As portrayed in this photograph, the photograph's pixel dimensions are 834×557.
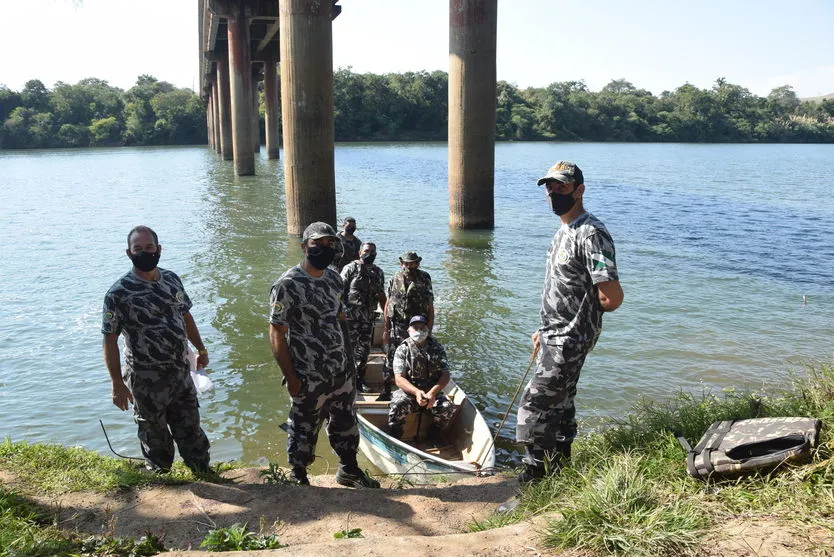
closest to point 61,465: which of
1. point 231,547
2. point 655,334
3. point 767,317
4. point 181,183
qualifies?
point 231,547

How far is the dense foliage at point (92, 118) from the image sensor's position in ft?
321

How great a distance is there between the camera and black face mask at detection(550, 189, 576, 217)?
4.44 meters

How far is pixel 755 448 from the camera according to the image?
4.02 m

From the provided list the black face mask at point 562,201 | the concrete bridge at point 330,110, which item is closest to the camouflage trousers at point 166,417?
the black face mask at point 562,201

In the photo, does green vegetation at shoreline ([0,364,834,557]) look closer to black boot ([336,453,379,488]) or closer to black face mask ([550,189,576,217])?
black boot ([336,453,379,488])

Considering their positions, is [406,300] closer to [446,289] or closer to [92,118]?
[446,289]

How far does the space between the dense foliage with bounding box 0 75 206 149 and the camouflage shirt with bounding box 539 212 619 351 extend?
351 feet

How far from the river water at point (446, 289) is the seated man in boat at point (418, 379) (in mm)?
951

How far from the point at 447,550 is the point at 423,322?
11.7 feet

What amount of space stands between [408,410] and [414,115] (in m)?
104

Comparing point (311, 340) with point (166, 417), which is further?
point (166, 417)

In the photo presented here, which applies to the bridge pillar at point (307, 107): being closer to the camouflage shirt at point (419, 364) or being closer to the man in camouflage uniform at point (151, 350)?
the camouflage shirt at point (419, 364)

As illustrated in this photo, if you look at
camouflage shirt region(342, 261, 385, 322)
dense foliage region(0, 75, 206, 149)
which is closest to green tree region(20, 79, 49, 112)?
dense foliage region(0, 75, 206, 149)

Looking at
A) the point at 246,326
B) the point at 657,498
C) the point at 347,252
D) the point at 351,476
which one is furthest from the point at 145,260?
the point at 246,326
